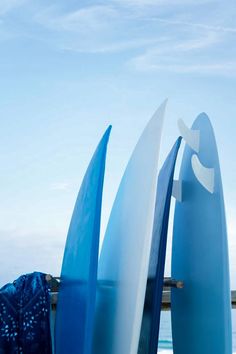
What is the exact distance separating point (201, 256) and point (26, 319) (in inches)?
23.2

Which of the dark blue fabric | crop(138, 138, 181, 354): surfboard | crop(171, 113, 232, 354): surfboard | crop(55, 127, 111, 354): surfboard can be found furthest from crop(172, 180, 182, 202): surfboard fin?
the dark blue fabric

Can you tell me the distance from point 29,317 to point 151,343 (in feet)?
1.60

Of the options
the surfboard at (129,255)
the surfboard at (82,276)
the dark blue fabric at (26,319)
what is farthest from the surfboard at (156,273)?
the dark blue fabric at (26,319)

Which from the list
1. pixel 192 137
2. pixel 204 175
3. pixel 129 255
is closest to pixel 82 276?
pixel 129 255

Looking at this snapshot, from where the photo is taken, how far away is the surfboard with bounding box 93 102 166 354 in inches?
66.9

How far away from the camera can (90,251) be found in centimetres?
177

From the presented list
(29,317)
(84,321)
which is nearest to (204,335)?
(84,321)

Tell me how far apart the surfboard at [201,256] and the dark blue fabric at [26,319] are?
455 mm

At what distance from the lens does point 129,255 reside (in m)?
1.84

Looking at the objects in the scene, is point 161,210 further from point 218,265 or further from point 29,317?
point 29,317

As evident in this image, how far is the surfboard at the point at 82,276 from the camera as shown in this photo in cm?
174

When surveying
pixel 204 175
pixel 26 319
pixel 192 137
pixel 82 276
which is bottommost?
pixel 26 319

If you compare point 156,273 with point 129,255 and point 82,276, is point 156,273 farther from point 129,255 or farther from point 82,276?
point 82,276

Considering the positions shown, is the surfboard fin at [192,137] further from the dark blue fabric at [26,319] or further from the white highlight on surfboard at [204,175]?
the dark blue fabric at [26,319]
